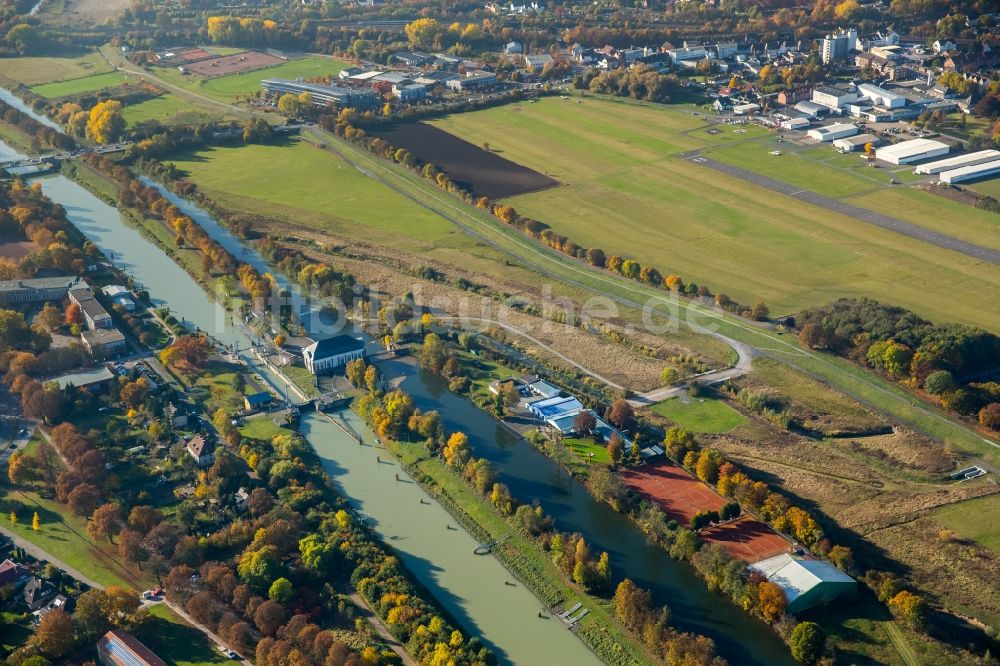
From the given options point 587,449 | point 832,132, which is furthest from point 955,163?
point 587,449

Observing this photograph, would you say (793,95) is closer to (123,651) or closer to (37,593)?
(37,593)

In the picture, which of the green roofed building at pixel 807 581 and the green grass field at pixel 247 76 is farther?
the green grass field at pixel 247 76

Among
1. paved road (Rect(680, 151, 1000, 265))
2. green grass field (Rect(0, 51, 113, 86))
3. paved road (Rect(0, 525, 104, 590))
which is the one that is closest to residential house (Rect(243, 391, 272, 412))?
paved road (Rect(0, 525, 104, 590))

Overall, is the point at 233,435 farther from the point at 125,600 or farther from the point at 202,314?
the point at 202,314

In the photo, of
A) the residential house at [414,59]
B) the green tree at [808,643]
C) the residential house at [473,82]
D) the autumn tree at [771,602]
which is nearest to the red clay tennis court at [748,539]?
the autumn tree at [771,602]

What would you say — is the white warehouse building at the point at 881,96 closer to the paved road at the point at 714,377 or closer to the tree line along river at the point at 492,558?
the paved road at the point at 714,377

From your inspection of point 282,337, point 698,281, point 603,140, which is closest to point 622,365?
point 698,281

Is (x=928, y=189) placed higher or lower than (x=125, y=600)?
higher
